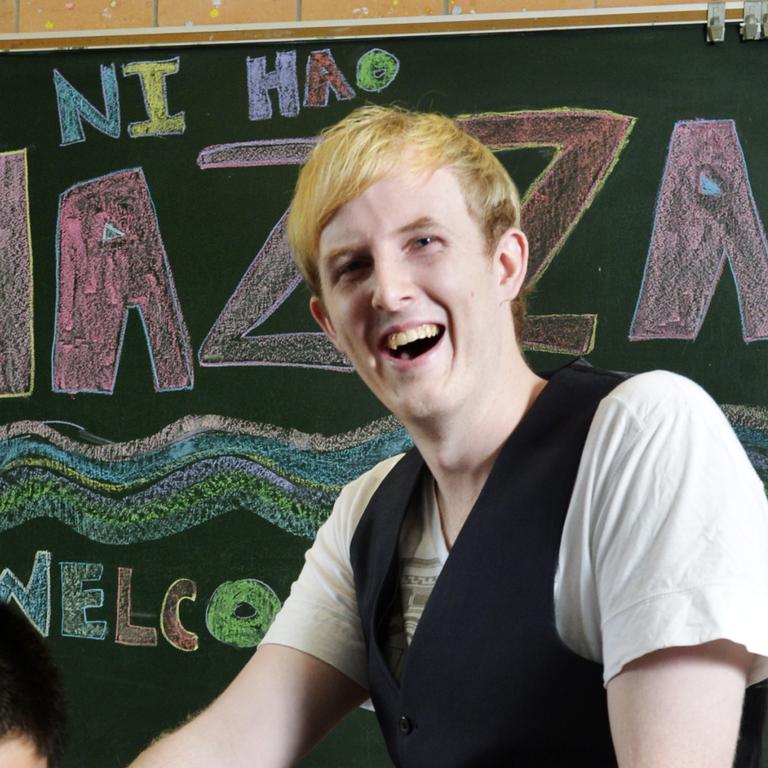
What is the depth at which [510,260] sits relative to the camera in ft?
4.16

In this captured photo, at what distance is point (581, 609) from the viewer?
3.35ft

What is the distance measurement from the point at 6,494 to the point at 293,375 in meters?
0.58

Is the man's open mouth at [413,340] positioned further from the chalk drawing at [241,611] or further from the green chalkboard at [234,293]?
the chalk drawing at [241,611]

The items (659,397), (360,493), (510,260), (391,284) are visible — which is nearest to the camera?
(659,397)

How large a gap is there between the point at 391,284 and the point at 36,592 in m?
1.13

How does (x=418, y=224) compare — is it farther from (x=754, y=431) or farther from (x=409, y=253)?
(x=754, y=431)

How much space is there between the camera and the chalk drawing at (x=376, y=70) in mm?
1898

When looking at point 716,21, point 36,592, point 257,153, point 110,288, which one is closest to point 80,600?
point 36,592

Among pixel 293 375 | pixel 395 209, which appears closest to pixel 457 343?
pixel 395 209

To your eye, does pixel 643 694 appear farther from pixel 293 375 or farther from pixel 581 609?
pixel 293 375

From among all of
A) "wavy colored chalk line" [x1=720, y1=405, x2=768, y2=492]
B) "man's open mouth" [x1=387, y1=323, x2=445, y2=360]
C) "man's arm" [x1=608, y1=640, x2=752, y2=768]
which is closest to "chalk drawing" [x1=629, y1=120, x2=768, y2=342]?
"wavy colored chalk line" [x1=720, y1=405, x2=768, y2=492]

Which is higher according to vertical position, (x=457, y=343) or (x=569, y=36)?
(x=569, y=36)

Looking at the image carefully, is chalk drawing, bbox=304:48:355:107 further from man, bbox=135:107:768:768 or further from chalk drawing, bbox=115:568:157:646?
chalk drawing, bbox=115:568:157:646

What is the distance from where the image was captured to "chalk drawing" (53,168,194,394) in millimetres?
1943
